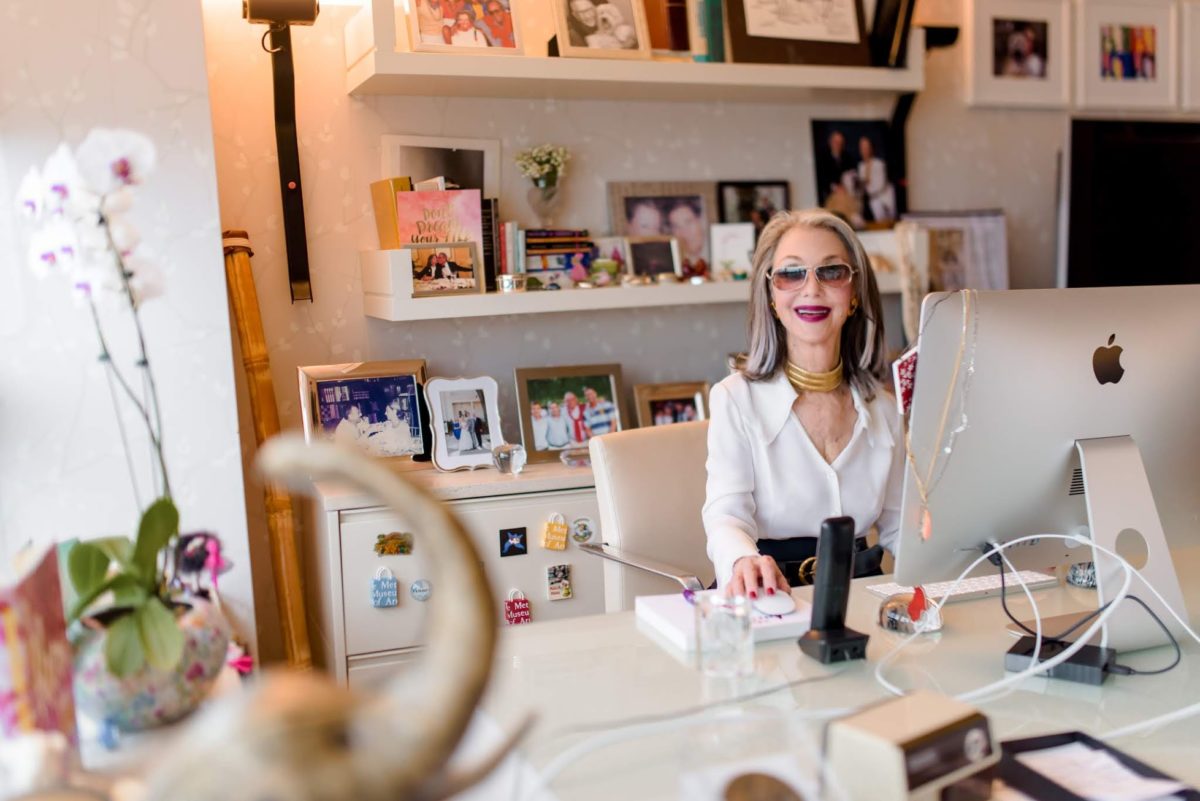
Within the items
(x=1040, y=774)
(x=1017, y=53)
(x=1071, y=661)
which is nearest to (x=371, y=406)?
(x=1071, y=661)

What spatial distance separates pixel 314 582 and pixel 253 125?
1.15 metres

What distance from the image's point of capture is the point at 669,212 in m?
3.25

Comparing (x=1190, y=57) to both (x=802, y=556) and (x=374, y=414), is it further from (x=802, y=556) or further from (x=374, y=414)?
(x=374, y=414)

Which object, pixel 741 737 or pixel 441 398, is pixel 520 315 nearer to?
pixel 441 398

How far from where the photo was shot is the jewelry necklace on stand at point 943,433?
4.38ft

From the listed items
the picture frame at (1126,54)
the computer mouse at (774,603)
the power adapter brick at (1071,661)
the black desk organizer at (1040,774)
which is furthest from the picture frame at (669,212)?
the black desk organizer at (1040,774)

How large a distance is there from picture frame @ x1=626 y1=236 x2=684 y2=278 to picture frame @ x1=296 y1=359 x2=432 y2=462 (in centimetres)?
68

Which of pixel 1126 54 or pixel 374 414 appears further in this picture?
pixel 1126 54

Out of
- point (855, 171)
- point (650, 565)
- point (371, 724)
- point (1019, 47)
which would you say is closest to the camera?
point (371, 724)

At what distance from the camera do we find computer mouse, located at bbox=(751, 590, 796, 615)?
1.56m

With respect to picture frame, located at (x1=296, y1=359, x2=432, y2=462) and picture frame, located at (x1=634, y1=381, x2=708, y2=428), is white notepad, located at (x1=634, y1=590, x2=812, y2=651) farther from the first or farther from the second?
picture frame, located at (x1=634, y1=381, x2=708, y2=428)

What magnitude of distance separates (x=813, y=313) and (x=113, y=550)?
1408 millimetres

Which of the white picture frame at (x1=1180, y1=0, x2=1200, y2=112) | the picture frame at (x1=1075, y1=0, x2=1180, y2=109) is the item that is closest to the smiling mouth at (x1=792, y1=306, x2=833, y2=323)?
the picture frame at (x1=1075, y1=0, x2=1180, y2=109)

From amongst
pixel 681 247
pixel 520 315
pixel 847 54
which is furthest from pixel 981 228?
pixel 520 315
